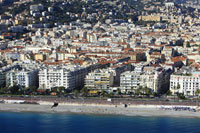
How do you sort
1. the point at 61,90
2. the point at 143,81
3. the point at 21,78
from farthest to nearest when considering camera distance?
the point at 21,78 → the point at 61,90 → the point at 143,81

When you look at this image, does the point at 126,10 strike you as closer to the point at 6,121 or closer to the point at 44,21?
the point at 44,21

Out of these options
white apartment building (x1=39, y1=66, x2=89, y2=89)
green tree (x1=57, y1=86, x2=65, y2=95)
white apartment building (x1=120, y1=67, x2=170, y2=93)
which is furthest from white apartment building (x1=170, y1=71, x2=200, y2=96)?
green tree (x1=57, y1=86, x2=65, y2=95)

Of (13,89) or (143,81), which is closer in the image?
(143,81)

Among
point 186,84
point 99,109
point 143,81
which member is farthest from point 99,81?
point 186,84

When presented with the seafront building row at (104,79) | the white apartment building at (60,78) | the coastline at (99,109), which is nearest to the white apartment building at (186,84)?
the seafront building row at (104,79)

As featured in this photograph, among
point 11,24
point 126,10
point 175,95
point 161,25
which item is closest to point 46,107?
point 175,95

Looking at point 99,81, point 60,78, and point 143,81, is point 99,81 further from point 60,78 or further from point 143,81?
point 143,81

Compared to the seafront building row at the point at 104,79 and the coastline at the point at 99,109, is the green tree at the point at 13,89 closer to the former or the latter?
the seafront building row at the point at 104,79
